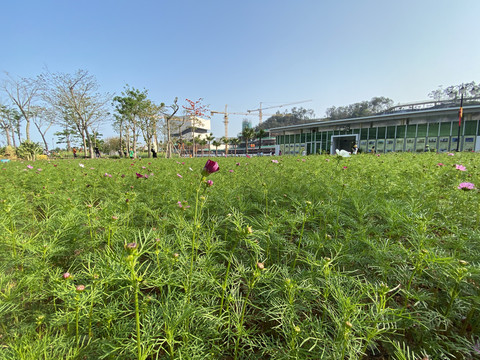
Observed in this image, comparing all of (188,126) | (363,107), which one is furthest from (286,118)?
(188,126)

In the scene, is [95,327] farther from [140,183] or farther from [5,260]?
[140,183]

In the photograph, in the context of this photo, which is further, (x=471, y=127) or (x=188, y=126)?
(x=188, y=126)

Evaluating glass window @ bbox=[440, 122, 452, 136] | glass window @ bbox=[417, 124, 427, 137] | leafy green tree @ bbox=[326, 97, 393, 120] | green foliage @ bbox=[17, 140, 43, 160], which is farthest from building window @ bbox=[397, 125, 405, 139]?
leafy green tree @ bbox=[326, 97, 393, 120]

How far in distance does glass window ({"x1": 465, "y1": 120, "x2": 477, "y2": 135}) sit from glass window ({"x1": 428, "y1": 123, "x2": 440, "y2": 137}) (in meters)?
2.02

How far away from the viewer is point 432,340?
0.75 m

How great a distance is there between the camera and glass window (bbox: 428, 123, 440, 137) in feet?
66.3

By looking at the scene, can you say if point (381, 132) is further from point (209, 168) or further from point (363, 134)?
point (209, 168)

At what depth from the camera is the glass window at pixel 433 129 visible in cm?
2022

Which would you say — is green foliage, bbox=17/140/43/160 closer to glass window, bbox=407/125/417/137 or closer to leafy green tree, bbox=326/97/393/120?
glass window, bbox=407/125/417/137

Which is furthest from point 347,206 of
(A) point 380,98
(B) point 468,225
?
(A) point 380,98

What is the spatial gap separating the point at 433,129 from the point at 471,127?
262 centimetres

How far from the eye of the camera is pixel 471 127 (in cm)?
1914

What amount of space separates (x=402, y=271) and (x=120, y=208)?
1.66 m

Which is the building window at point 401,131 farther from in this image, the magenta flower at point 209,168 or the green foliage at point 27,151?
the green foliage at point 27,151
